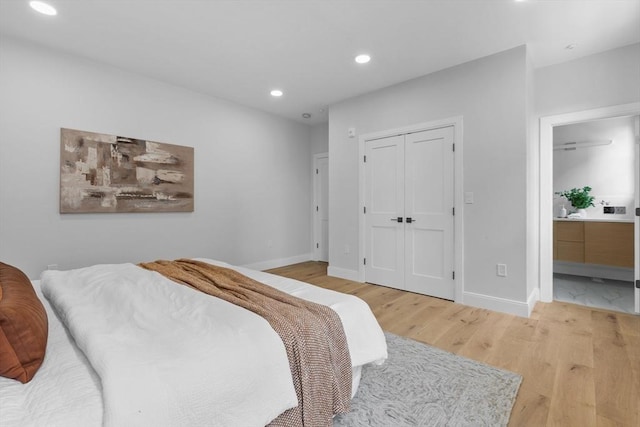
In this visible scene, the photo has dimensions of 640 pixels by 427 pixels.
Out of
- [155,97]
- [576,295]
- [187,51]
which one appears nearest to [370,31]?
[187,51]

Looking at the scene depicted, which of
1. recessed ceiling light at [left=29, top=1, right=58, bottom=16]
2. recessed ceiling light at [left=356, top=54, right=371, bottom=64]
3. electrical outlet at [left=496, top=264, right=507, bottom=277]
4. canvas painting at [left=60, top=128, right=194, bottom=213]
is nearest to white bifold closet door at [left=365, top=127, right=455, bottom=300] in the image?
electrical outlet at [left=496, top=264, right=507, bottom=277]

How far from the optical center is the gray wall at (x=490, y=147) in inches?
114

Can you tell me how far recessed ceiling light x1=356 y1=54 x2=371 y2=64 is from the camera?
122 inches

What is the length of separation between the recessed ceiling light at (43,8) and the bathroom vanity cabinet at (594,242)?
6.28 meters

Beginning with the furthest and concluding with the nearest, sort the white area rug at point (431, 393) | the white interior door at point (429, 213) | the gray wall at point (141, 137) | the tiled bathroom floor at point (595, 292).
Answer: the white interior door at point (429, 213)
the tiled bathroom floor at point (595, 292)
the gray wall at point (141, 137)
the white area rug at point (431, 393)

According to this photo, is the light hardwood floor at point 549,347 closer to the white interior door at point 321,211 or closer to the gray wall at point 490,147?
the gray wall at point 490,147

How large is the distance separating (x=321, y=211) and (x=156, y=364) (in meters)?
4.88

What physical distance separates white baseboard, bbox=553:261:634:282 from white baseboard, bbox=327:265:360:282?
3.20m

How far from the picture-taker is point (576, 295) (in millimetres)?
3523

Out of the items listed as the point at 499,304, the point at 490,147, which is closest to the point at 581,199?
the point at 490,147

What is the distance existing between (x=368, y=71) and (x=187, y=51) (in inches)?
77.7

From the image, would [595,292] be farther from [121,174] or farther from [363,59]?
[121,174]

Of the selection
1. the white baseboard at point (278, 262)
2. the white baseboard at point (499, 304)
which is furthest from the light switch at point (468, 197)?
the white baseboard at point (278, 262)

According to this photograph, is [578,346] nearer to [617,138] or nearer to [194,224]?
[617,138]
